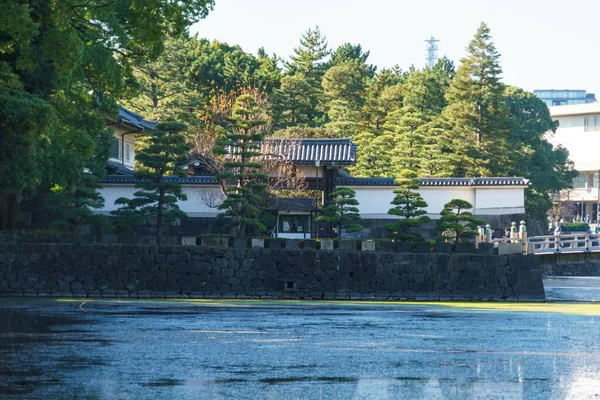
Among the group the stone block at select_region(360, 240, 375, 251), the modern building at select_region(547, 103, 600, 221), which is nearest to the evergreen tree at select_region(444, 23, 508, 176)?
the stone block at select_region(360, 240, 375, 251)

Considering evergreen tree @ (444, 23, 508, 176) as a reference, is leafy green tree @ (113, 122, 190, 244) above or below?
below

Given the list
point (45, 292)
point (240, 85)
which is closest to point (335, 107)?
point (240, 85)

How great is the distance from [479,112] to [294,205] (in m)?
17.4

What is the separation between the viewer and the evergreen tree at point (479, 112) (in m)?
51.7

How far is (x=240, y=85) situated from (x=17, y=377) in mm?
51308

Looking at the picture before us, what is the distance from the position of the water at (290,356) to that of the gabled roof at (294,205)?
1936 cm

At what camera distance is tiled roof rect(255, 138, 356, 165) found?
4100cm

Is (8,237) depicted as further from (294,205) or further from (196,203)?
(294,205)

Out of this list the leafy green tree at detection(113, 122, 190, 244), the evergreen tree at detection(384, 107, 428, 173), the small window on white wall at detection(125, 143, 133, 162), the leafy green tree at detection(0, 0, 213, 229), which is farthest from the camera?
the evergreen tree at detection(384, 107, 428, 173)

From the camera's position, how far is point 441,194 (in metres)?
41.1

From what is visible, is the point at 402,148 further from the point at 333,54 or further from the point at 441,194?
the point at 333,54

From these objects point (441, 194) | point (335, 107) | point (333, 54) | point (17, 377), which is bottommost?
point (17, 377)

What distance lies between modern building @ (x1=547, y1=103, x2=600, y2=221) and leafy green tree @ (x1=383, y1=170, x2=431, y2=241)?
56.3 m

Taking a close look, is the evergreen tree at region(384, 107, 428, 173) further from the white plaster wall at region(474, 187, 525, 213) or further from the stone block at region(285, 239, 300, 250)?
the stone block at region(285, 239, 300, 250)
